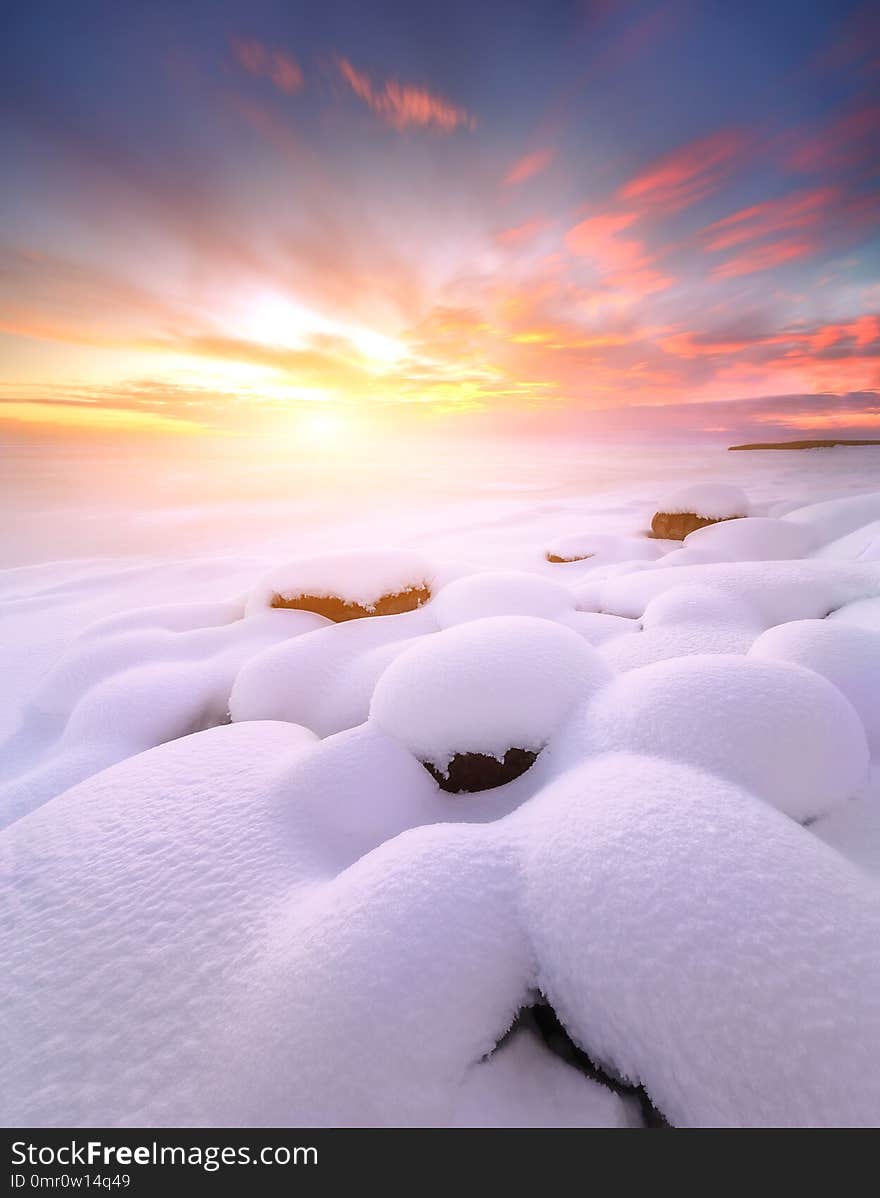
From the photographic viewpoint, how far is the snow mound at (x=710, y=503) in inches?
350

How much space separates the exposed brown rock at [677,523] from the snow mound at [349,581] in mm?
5526

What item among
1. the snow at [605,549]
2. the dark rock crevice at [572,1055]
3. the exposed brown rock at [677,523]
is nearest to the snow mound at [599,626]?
the dark rock crevice at [572,1055]

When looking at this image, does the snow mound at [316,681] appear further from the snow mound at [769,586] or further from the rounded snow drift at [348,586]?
the snow mound at [769,586]

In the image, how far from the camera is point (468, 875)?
5.70 feet

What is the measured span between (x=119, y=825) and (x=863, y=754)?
3582mm

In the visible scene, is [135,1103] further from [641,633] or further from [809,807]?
[641,633]

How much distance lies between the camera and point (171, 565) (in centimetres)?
937

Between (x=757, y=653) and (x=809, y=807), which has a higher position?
(x=757, y=653)

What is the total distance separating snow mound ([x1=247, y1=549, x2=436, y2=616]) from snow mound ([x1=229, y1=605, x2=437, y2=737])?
1.00 m

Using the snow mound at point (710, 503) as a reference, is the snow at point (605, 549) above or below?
below

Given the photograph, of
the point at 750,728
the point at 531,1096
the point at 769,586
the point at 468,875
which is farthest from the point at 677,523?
the point at 531,1096

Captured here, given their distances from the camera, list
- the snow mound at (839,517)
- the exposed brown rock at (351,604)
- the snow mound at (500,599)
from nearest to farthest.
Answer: the snow mound at (500,599) < the exposed brown rock at (351,604) < the snow mound at (839,517)

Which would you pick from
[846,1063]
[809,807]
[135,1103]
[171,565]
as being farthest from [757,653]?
[171,565]

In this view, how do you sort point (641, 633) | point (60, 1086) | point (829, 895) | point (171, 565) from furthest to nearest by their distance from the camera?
point (171, 565) → point (641, 633) → point (829, 895) → point (60, 1086)
